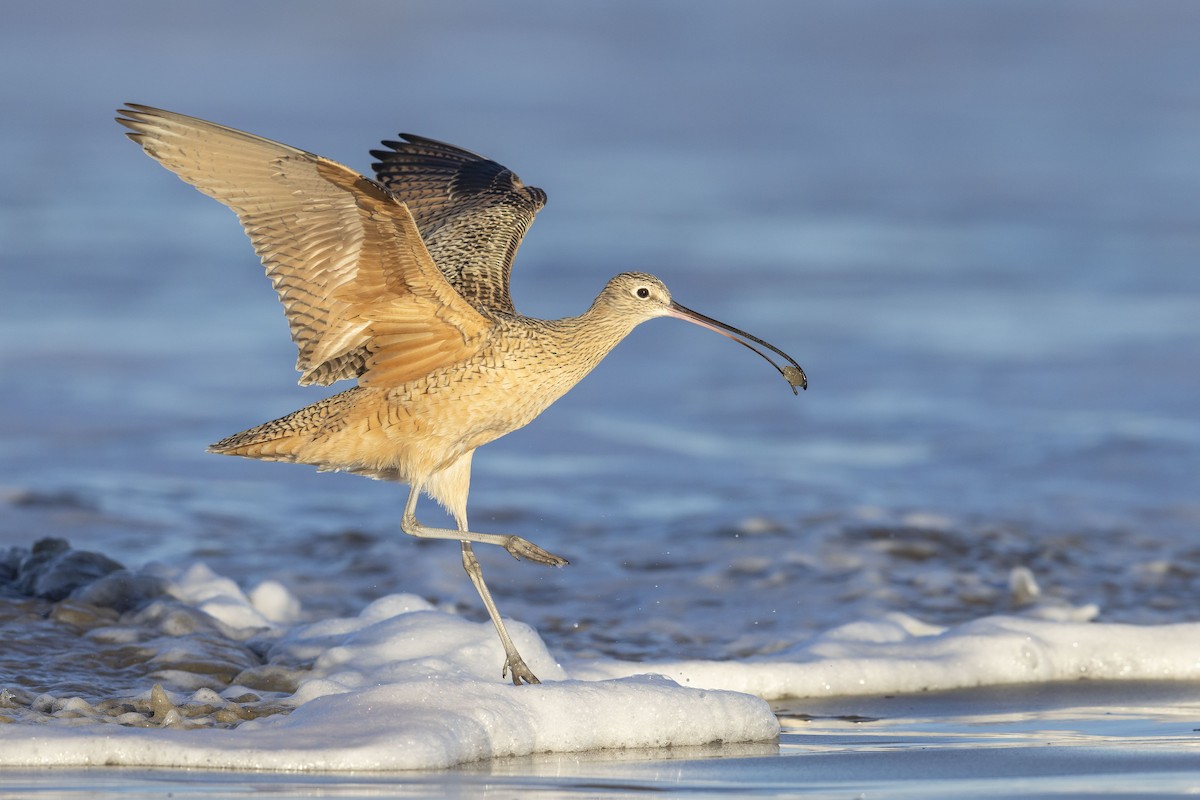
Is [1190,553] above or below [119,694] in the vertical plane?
above

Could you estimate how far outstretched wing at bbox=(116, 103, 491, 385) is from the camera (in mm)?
6148

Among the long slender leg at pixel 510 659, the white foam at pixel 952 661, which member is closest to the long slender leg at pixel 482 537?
the long slender leg at pixel 510 659

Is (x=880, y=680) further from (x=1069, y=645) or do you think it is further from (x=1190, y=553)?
(x=1190, y=553)

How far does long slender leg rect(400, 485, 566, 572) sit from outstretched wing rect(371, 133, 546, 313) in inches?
32.8

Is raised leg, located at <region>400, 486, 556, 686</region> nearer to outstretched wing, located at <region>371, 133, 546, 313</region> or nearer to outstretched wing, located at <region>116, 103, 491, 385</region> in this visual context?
outstretched wing, located at <region>116, 103, 491, 385</region>

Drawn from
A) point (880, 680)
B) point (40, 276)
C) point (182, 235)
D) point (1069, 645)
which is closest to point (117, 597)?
point (880, 680)

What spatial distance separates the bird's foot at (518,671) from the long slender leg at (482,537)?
1.23ft

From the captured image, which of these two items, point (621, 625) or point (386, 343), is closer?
point (386, 343)

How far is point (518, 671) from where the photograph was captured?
254 inches

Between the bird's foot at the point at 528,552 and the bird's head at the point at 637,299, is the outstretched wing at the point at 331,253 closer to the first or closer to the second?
the bird's head at the point at 637,299

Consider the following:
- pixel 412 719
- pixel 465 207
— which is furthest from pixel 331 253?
pixel 465 207

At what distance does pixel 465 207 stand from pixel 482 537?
1972 millimetres

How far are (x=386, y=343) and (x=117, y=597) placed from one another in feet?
5.43

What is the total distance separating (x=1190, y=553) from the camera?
9.52 m
